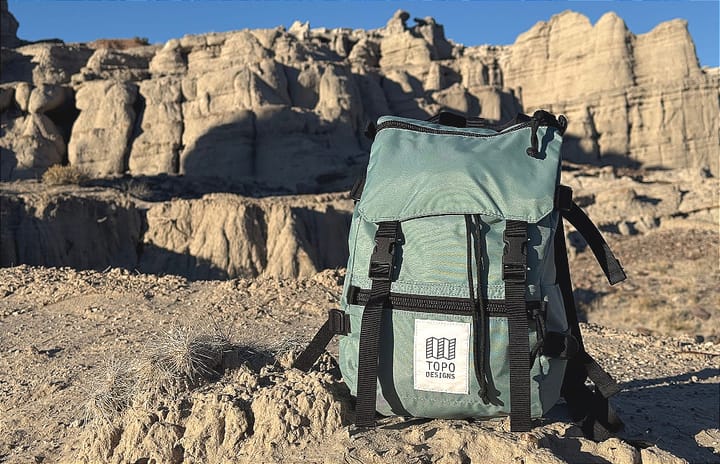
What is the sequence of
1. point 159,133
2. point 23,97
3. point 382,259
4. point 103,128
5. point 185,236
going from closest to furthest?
point 382,259, point 185,236, point 23,97, point 103,128, point 159,133

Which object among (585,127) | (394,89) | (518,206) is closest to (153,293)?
(518,206)

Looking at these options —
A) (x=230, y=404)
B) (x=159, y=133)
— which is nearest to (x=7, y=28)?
(x=159, y=133)

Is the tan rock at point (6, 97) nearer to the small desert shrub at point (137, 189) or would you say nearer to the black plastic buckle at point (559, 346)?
the small desert shrub at point (137, 189)

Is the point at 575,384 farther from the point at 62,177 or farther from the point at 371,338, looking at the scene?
the point at 62,177

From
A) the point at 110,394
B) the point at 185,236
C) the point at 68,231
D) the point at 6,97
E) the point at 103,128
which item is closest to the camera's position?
the point at 110,394

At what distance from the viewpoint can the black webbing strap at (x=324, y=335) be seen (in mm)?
2496

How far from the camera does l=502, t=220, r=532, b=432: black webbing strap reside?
2.23m

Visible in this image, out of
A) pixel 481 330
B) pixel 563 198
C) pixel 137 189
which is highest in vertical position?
pixel 137 189

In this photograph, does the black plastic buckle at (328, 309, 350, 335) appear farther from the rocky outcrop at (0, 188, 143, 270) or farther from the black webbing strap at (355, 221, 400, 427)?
the rocky outcrop at (0, 188, 143, 270)

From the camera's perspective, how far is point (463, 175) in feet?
7.88

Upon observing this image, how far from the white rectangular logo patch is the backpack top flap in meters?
0.44

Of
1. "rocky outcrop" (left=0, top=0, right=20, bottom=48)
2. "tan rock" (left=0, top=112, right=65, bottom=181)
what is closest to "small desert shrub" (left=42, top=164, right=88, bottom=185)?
"tan rock" (left=0, top=112, right=65, bottom=181)

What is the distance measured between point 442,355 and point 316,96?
92.4 ft

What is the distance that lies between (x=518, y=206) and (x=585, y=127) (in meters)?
33.9
